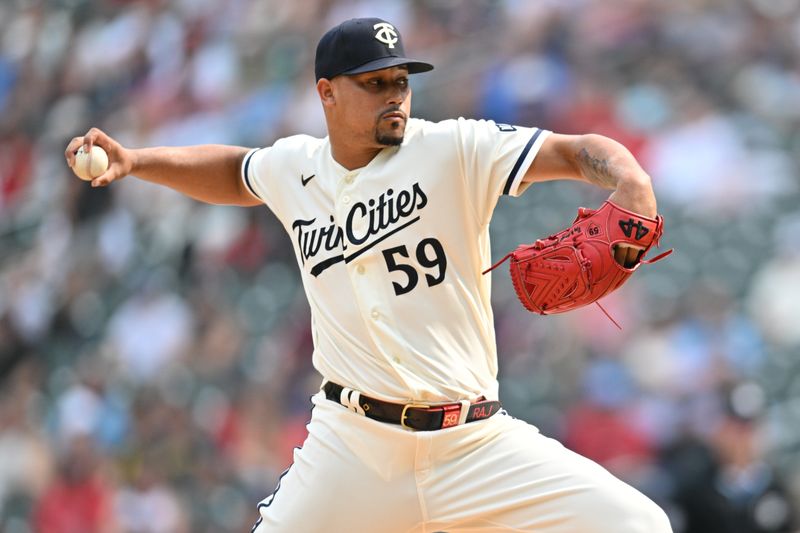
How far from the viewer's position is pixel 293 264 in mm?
7547

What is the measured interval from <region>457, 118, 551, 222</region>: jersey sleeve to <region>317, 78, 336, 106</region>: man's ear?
18.3 inches

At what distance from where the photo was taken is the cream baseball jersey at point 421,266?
3432 mm

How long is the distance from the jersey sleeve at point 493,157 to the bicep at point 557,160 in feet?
0.07

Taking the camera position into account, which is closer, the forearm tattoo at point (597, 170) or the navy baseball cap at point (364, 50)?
the forearm tattoo at point (597, 170)

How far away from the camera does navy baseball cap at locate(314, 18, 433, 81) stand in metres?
3.55

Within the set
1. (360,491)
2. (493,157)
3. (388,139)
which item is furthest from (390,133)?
(360,491)

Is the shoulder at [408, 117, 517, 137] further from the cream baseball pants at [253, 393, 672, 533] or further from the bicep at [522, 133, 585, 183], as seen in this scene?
the cream baseball pants at [253, 393, 672, 533]

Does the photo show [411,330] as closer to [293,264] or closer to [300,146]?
[300,146]

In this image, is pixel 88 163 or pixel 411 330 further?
pixel 88 163

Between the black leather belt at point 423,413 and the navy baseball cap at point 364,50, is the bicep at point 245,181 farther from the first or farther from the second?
the black leather belt at point 423,413

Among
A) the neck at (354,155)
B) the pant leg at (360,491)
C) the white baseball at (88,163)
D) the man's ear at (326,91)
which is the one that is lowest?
the pant leg at (360,491)

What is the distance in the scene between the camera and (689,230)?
597 cm

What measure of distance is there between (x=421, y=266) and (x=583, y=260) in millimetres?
609

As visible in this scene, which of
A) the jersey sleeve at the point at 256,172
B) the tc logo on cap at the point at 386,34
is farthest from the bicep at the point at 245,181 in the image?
the tc logo on cap at the point at 386,34
